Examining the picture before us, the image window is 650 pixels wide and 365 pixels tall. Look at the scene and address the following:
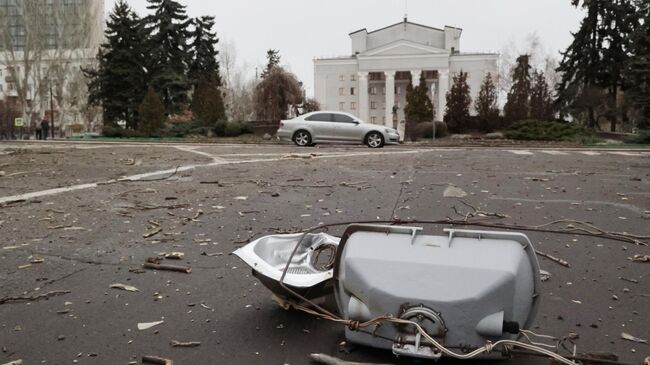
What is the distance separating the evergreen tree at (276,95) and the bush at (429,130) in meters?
20.5

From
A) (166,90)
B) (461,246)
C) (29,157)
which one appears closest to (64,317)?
(461,246)

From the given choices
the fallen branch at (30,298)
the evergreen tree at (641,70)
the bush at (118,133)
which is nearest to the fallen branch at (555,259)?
the fallen branch at (30,298)

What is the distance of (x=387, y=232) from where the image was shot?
8.49 feet

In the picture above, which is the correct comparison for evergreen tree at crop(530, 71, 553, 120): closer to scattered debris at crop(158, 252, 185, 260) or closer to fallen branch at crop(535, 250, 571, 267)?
fallen branch at crop(535, 250, 571, 267)

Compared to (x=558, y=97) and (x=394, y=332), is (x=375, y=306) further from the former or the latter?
(x=558, y=97)

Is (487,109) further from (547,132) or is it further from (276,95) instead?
(276,95)

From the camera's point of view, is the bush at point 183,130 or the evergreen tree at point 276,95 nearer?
the bush at point 183,130

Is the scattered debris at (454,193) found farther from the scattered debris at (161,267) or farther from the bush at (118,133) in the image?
the bush at (118,133)

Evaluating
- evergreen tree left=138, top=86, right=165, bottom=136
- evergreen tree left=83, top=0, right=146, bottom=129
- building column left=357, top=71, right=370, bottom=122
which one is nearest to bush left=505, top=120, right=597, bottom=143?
evergreen tree left=138, top=86, right=165, bottom=136

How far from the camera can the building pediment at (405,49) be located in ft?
266

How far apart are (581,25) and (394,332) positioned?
51821 mm

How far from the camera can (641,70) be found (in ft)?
105

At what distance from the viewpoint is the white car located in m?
20.4

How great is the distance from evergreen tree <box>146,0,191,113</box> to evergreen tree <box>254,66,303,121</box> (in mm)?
7189
